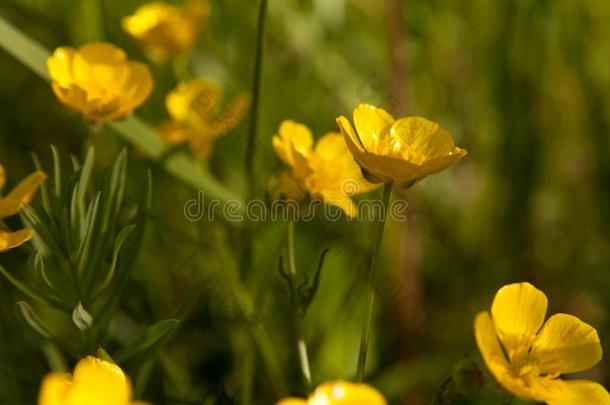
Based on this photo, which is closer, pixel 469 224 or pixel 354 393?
pixel 354 393

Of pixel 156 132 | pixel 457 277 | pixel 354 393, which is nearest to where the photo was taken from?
pixel 354 393

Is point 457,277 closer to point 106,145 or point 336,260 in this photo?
point 336,260

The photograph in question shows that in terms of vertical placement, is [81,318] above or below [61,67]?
below

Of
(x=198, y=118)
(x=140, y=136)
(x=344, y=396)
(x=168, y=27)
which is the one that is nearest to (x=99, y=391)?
(x=344, y=396)

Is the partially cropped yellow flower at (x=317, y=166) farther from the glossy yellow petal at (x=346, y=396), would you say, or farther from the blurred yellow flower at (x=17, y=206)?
the glossy yellow petal at (x=346, y=396)

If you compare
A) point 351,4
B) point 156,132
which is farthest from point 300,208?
point 351,4

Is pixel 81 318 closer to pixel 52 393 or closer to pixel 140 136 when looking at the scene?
pixel 52 393
